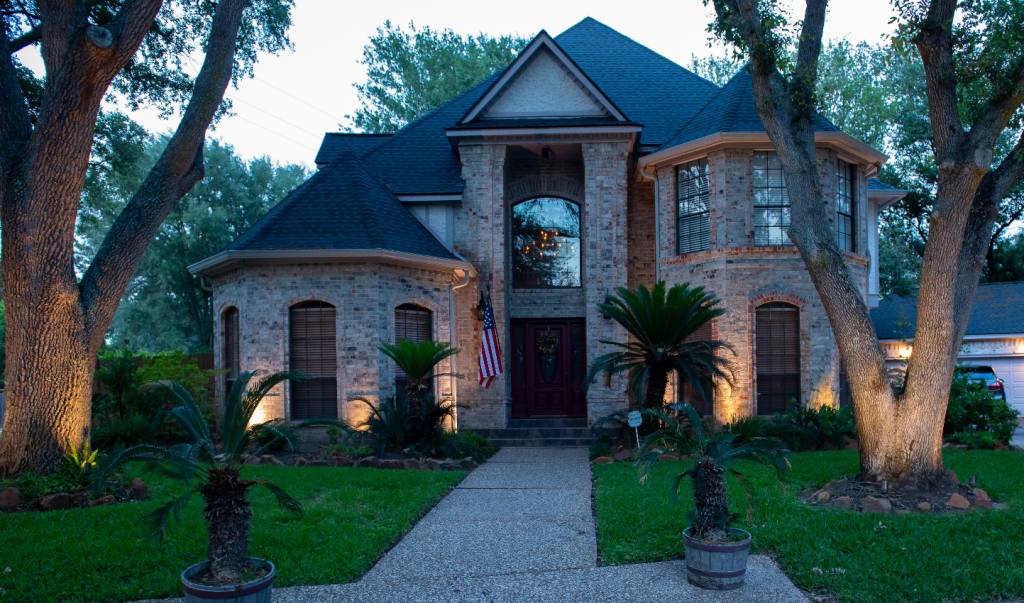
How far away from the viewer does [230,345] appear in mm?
13453

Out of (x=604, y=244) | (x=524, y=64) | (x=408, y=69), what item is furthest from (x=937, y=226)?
(x=408, y=69)

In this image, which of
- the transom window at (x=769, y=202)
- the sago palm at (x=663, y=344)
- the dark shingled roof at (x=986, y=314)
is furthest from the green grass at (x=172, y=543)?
the dark shingled roof at (x=986, y=314)

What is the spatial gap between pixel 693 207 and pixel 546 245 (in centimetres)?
352

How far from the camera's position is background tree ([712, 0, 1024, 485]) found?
7539 mm

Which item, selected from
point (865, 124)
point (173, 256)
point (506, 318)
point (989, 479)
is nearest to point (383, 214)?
point (506, 318)

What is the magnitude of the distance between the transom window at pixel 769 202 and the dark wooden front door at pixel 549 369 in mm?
4300

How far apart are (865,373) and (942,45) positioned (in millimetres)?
3704

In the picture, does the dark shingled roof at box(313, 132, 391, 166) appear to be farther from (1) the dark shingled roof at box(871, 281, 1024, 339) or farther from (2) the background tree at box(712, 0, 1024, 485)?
(1) the dark shingled roof at box(871, 281, 1024, 339)

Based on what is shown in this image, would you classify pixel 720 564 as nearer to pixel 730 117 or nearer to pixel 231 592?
pixel 231 592

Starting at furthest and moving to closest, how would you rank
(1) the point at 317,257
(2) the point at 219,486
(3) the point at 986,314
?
1. (3) the point at 986,314
2. (1) the point at 317,257
3. (2) the point at 219,486

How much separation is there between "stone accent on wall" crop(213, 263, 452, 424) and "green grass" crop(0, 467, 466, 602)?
12.8 feet

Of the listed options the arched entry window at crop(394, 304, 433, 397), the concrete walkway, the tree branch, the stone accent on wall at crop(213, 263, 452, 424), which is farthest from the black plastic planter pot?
the arched entry window at crop(394, 304, 433, 397)

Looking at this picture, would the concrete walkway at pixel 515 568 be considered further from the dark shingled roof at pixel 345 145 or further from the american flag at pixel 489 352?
the dark shingled roof at pixel 345 145

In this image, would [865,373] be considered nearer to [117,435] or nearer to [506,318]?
[506,318]
